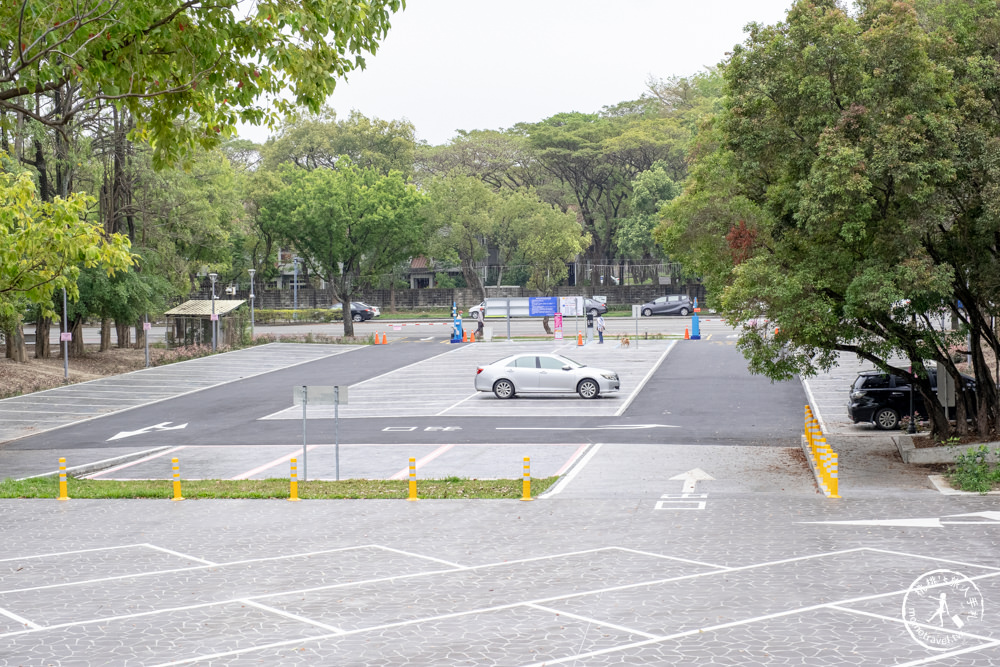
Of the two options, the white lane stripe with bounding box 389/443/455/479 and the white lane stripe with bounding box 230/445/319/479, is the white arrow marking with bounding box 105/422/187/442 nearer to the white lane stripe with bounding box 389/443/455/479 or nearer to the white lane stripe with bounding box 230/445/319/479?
the white lane stripe with bounding box 230/445/319/479

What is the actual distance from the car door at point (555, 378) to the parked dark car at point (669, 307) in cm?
3744

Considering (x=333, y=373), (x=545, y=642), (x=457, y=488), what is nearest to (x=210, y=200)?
(x=333, y=373)

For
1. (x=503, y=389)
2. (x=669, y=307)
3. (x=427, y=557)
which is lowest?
(x=427, y=557)

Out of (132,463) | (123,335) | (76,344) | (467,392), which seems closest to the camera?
(132,463)

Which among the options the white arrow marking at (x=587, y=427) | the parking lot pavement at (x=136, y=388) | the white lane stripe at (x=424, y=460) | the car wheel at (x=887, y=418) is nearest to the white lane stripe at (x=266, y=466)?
the white lane stripe at (x=424, y=460)

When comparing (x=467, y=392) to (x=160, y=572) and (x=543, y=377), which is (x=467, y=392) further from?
(x=160, y=572)

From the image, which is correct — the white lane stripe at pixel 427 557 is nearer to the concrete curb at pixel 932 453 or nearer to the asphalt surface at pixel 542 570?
the asphalt surface at pixel 542 570

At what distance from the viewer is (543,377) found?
1361 inches

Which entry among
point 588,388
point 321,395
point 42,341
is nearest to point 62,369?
point 42,341

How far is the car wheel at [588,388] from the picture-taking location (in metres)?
34.1

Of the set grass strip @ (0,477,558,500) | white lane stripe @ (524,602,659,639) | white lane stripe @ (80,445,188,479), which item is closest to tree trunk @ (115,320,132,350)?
white lane stripe @ (80,445,188,479)

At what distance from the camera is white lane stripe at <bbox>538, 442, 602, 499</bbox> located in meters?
18.4

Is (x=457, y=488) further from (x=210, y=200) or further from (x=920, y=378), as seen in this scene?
(x=210, y=200)

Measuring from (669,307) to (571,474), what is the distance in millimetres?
51892
